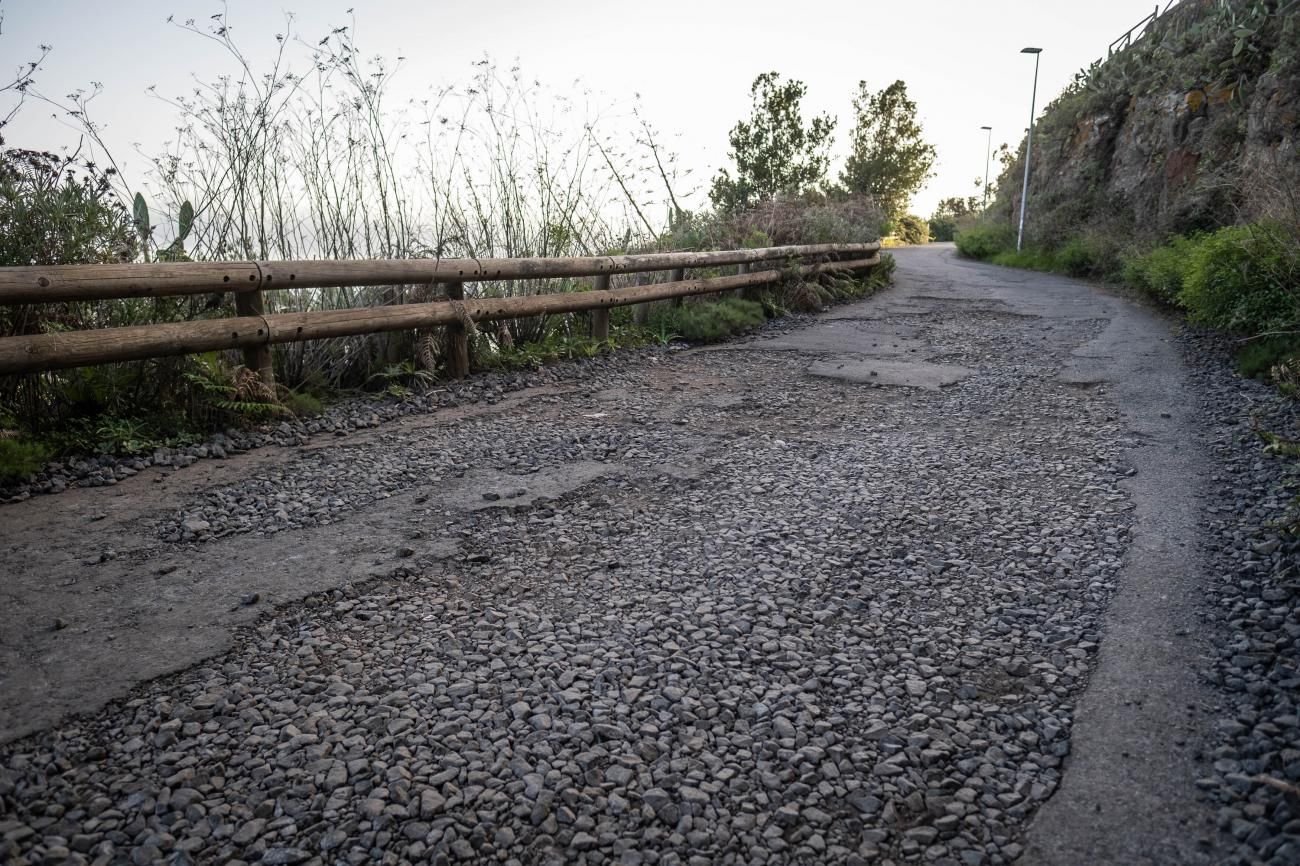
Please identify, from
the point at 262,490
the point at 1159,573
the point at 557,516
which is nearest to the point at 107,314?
the point at 262,490

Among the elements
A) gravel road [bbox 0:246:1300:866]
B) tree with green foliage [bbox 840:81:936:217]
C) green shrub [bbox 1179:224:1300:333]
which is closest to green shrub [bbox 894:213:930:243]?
tree with green foliage [bbox 840:81:936:217]

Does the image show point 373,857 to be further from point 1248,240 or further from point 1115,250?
point 1115,250

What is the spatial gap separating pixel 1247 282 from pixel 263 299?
332 inches

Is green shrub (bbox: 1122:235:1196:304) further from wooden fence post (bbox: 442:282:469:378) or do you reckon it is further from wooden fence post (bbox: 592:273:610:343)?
wooden fence post (bbox: 442:282:469:378)

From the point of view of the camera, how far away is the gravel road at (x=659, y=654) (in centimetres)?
210

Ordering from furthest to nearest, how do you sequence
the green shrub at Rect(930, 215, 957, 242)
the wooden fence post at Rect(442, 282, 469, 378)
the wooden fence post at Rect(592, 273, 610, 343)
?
the green shrub at Rect(930, 215, 957, 242) < the wooden fence post at Rect(592, 273, 610, 343) < the wooden fence post at Rect(442, 282, 469, 378)

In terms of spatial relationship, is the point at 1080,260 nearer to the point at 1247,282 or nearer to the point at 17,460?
the point at 1247,282

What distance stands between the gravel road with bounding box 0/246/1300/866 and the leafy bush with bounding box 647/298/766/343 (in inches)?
166

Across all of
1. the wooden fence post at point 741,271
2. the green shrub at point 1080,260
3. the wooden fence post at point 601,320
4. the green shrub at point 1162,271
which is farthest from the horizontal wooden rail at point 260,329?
the green shrub at point 1080,260

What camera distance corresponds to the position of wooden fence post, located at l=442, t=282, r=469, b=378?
6.95 m

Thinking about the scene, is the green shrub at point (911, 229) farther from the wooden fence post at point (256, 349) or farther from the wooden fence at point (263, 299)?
the wooden fence post at point (256, 349)

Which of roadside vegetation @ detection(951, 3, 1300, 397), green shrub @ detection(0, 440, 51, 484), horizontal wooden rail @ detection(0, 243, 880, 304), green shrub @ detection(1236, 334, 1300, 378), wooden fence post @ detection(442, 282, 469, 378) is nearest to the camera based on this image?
green shrub @ detection(0, 440, 51, 484)

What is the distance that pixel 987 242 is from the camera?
25406 mm

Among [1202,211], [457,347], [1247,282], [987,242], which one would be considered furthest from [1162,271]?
[987,242]
